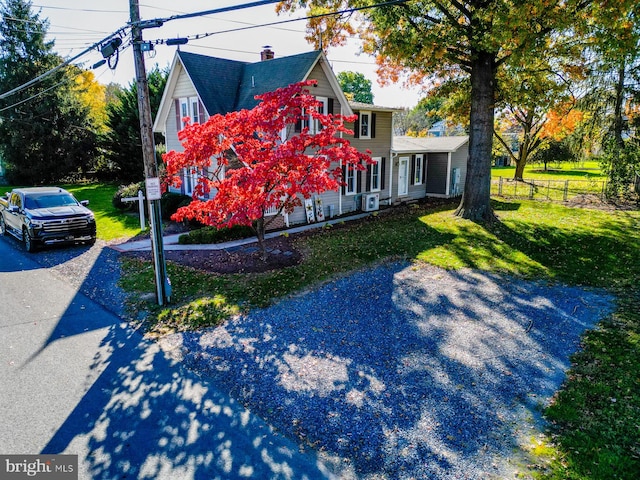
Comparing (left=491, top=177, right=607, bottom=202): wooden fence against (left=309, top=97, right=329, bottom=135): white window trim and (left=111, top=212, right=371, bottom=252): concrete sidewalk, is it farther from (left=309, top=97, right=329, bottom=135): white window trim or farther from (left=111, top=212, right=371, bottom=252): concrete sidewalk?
(left=111, top=212, right=371, bottom=252): concrete sidewalk

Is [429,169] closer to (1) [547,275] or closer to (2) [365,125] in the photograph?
(2) [365,125]

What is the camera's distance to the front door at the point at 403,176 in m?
24.3

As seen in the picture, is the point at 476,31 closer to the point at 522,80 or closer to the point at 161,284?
the point at 522,80

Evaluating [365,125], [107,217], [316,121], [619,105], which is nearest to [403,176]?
[365,125]

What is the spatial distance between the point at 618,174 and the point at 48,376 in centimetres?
2637

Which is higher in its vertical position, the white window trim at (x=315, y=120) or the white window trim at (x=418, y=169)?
the white window trim at (x=315, y=120)

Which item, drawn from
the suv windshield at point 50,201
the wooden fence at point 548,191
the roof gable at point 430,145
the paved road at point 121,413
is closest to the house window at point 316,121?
the roof gable at point 430,145

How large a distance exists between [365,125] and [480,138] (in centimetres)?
600

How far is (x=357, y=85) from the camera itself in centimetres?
6488

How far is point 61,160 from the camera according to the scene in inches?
1281

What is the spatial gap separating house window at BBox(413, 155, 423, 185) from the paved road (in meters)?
20.4

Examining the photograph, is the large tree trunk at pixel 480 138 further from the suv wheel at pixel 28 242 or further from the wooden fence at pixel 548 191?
the suv wheel at pixel 28 242

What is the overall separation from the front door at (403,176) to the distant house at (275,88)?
992 mm

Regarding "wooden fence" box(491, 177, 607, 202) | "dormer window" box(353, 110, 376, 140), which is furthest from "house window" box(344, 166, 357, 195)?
"wooden fence" box(491, 177, 607, 202)
